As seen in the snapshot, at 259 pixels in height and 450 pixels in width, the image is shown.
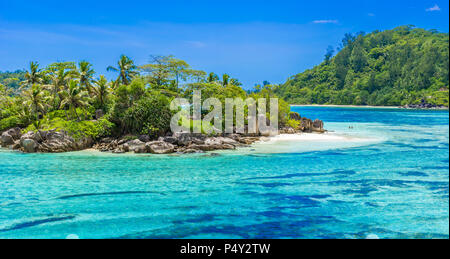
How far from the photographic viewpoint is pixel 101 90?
29.4m

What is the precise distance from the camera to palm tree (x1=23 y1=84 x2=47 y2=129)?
88.2ft

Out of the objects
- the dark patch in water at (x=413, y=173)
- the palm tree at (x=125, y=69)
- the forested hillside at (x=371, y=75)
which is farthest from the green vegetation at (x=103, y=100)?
the forested hillside at (x=371, y=75)

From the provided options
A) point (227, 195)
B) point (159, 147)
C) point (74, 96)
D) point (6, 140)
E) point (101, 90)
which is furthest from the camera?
point (101, 90)

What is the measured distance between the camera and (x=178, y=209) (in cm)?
1163

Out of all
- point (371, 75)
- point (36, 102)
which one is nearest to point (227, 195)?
point (36, 102)

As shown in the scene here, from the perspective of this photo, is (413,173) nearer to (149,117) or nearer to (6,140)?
(149,117)

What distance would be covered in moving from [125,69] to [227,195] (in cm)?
2363

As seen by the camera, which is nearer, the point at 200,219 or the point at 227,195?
the point at 200,219

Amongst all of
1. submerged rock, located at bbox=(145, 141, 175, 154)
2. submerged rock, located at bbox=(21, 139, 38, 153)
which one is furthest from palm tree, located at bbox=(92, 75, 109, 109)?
submerged rock, located at bbox=(145, 141, 175, 154)

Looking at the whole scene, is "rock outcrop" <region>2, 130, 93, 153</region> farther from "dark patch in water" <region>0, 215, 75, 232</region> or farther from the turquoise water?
"dark patch in water" <region>0, 215, 75, 232</region>

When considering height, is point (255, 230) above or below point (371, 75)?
below
